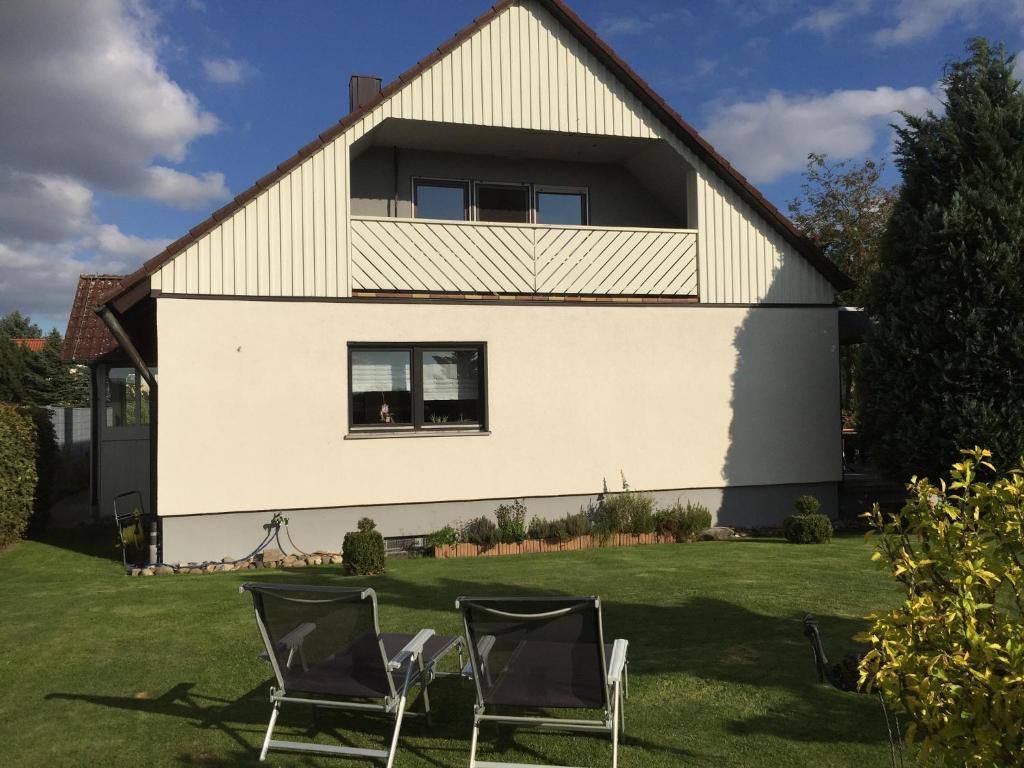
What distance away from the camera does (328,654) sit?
4906 mm

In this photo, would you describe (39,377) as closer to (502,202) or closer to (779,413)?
(502,202)

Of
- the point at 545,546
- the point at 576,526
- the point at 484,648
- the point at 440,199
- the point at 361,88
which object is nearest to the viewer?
the point at 484,648

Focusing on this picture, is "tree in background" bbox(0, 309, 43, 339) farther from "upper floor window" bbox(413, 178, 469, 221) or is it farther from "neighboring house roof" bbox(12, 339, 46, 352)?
"upper floor window" bbox(413, 178, 469, 221)

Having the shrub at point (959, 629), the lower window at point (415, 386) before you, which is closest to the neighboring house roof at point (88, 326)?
the lower window at point (415, 386)

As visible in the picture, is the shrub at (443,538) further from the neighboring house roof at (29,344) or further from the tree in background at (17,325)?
the tree in background at (17,325)

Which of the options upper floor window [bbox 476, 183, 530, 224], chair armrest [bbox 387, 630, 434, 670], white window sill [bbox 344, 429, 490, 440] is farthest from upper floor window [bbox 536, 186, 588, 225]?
chair armrest [bbox 387, 630, 434, 670]

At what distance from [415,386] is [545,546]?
326cm

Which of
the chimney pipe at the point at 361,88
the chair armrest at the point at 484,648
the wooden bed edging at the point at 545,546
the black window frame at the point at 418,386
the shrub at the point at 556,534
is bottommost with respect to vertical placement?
the wooden bed edging at the point at 545,546

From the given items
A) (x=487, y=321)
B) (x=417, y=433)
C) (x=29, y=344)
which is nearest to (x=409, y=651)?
(x=417, y=433)

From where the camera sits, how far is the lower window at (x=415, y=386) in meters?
12.4

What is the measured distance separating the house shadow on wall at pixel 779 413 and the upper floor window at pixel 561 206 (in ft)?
12.4

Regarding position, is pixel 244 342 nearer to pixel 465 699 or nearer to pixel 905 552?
pixel 465 699

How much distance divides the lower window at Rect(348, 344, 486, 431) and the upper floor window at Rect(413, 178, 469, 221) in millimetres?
2973

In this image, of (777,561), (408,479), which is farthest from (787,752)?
(408,479)
